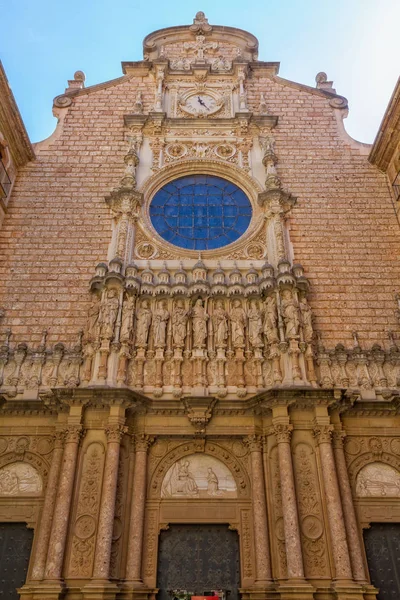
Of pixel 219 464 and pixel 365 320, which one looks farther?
pixel 365 320

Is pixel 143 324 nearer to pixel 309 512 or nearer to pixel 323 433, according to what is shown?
pixel 323 433

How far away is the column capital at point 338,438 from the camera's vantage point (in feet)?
31.4

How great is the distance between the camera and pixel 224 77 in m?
15.9

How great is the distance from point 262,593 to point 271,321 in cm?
496

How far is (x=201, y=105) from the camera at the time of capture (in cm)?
1530

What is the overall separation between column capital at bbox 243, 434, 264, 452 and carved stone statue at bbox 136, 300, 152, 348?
9.32 feet

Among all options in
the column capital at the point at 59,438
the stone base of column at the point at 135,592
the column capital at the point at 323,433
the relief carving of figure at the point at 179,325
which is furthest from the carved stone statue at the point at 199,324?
the stone base of column at the point at 135,592

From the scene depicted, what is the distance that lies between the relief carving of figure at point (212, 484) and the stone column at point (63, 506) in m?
2.52

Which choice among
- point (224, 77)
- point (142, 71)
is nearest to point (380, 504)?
point (224, 77)

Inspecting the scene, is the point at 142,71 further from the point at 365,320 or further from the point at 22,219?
the point at 365,320

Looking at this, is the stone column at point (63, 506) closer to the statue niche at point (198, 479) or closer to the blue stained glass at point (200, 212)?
the statue niche at point (198, 479)

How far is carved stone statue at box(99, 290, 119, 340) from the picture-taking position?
33.9 ft

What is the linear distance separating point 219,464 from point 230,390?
4.73 feet

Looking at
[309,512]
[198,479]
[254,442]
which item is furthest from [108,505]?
[309,512]
